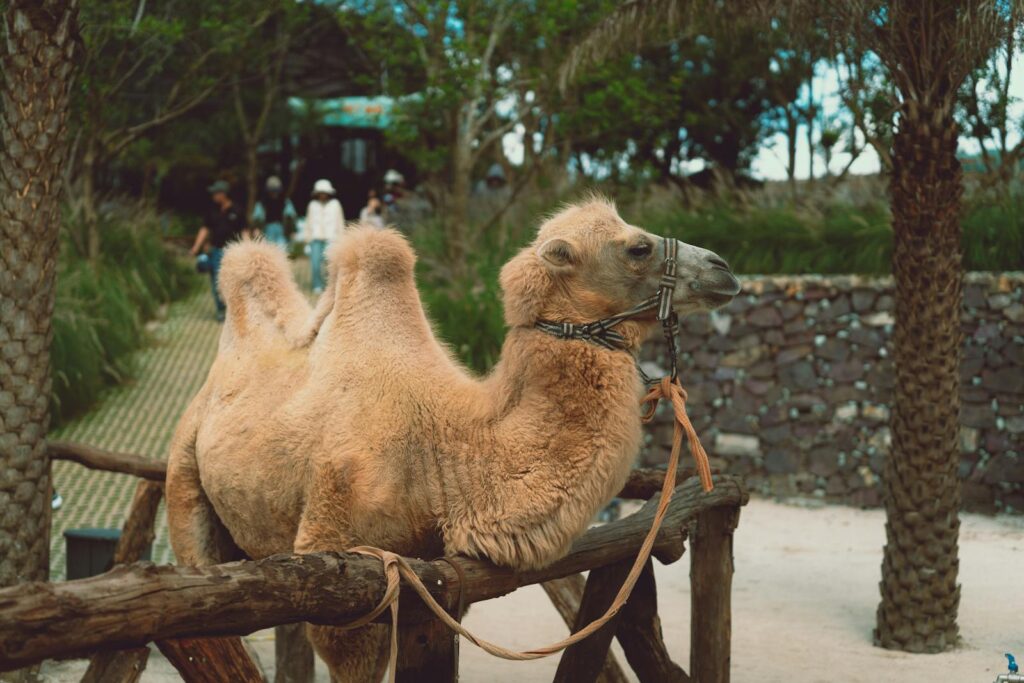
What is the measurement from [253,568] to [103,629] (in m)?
0.46

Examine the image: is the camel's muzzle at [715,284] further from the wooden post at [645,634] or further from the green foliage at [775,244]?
the green foliage at [775,244]

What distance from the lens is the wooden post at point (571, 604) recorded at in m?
5.43

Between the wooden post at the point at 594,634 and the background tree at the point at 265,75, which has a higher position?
the background tree at the point at 265,75

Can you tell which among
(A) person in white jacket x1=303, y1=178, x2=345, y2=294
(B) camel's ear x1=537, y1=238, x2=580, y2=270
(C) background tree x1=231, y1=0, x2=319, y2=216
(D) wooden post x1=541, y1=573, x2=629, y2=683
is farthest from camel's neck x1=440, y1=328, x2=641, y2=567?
(C) background tree x1=231, y1=0, x2=319, y2=216

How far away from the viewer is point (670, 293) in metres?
3.74

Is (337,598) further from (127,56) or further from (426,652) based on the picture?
(127,56)

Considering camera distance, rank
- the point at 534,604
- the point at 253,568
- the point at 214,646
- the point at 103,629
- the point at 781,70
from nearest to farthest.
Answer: the point at 103,629, the point at 253,568, the point at 214,646, the point at 534,604, the point at 781,70

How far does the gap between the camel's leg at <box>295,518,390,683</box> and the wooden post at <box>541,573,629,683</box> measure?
1567mm

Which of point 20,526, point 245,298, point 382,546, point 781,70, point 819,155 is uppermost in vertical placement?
point 781,70

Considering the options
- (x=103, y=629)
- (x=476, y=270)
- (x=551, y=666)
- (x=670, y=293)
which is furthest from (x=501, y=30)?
(x=103, y=629)

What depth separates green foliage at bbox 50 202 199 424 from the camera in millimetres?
12883

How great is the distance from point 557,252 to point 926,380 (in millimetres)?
4024

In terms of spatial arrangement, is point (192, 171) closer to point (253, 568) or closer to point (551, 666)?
point (551, 666)

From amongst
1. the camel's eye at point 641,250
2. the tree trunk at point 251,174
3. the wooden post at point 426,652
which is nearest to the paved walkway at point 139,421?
the wooden post at point 426,652
